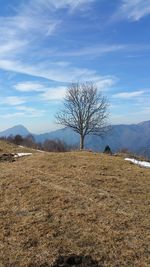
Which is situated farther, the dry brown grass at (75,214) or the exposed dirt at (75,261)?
the dry brown grass at (75,214)

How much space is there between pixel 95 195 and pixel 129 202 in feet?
3.09

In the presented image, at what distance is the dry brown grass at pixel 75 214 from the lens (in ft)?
26.1

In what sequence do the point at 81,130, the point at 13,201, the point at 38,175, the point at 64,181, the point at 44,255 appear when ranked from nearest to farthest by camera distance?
the point at 44,255 → the point at 13,201 → the point at 64,181 → the point at 38,175 → the point at 81,130

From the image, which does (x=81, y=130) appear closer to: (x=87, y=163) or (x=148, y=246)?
(x=87, y=163)

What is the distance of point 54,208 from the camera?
33.3 ft

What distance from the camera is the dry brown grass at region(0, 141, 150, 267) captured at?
7.95m

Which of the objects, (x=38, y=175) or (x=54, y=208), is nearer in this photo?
(x=54, y=208)

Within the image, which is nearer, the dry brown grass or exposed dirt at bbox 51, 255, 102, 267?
exposed dirt at bbox 51, 255, 102, 267

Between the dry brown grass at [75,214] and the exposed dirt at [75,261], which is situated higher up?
the dry brown grass at [75,214]

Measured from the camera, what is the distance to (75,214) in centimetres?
969

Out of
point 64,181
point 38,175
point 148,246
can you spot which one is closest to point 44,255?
point 148,246

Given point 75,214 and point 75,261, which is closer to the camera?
point 75,261

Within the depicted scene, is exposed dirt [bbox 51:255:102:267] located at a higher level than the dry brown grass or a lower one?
lower

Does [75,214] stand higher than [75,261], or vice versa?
[75,214]
